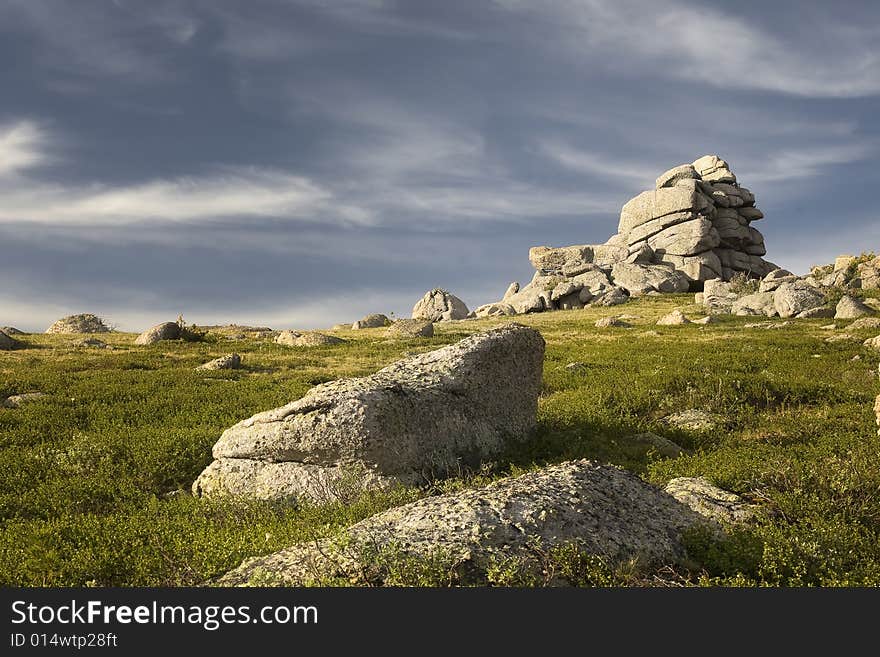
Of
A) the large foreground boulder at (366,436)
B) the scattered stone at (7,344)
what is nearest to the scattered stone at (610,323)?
the large foreground boulder at (366,436)

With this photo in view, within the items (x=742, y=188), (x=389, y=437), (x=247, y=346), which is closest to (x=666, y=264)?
(x=742, y=188)

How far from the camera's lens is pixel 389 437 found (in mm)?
12258

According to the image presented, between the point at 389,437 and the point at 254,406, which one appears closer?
the point at 389,437

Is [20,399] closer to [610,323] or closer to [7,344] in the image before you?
[7,344]

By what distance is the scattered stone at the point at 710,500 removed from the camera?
31.1ft

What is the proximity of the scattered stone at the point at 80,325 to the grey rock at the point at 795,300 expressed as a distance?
169 feet

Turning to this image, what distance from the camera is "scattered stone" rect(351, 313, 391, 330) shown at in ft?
194

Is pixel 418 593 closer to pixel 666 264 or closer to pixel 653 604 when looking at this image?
pixel 653 604

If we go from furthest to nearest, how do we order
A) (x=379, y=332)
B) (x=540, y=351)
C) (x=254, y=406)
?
(x=379, y=332), (x=254, y=406), (x=540, y=351)

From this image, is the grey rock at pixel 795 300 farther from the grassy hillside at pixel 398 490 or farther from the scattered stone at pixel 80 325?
the scattered stone at pixel 80 325

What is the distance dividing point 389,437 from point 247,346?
27.8m

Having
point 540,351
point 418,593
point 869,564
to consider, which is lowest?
point 869,564

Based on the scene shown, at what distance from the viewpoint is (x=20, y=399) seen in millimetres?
20312

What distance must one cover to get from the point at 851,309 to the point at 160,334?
4506cm
